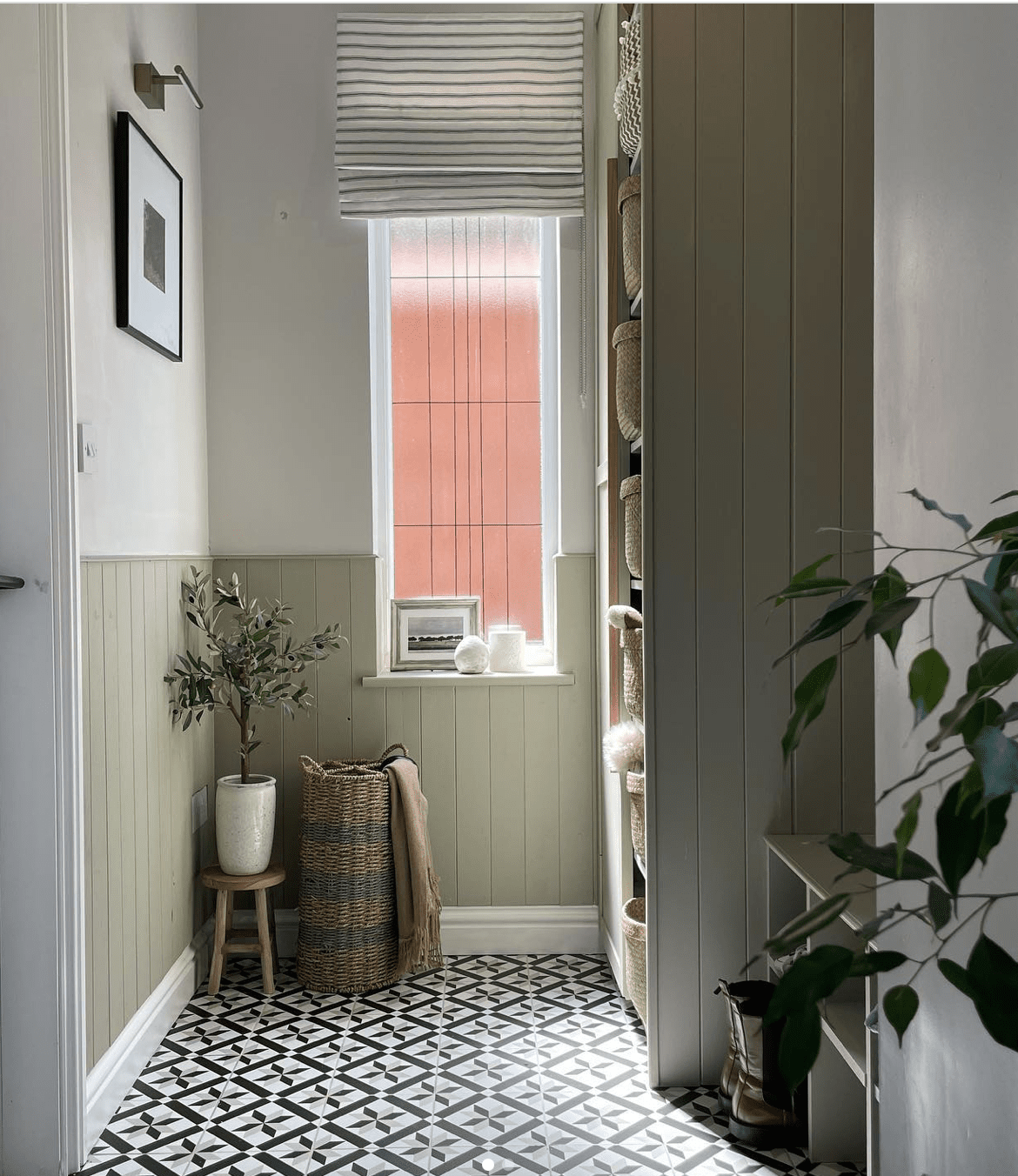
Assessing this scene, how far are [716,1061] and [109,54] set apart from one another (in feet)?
8.85

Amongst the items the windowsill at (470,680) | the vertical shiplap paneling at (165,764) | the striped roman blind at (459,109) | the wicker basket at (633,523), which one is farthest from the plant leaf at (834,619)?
the striped roman blind at (459,109)

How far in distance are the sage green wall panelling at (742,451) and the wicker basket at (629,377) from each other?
0.29 meters

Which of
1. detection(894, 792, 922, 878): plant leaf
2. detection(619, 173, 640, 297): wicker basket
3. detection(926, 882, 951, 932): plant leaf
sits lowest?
detection(926, 882, 951, 932): plant leaf

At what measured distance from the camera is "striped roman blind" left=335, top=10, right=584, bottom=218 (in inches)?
133

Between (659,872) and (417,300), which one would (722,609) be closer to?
(659,872)

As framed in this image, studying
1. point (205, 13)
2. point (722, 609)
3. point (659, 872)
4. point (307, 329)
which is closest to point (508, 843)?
point (659, 872)

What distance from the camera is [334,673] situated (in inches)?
135

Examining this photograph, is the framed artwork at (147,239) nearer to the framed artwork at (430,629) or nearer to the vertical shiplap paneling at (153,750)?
the vertical shiplap paneling at (153,750)

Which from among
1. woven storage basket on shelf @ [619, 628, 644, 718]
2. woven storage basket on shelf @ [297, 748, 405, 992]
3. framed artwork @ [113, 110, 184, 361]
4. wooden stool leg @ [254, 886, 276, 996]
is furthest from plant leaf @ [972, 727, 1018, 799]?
wooden stool leg @ [254, 886, 276, 996]

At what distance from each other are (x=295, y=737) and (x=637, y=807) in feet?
4.18

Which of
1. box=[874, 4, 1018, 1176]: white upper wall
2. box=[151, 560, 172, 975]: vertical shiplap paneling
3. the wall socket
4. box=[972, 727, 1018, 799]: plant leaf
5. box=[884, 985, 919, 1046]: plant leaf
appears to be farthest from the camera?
the wall socket

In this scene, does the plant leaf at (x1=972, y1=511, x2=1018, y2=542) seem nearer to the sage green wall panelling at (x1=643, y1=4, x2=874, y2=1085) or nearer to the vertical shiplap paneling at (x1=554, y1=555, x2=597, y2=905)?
the sage green wall panelling at (x1=643, y1=4, x2=874, y2=1085)

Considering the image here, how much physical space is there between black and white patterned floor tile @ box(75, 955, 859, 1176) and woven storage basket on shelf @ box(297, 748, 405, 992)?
7cm

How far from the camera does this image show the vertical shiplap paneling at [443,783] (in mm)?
3441
